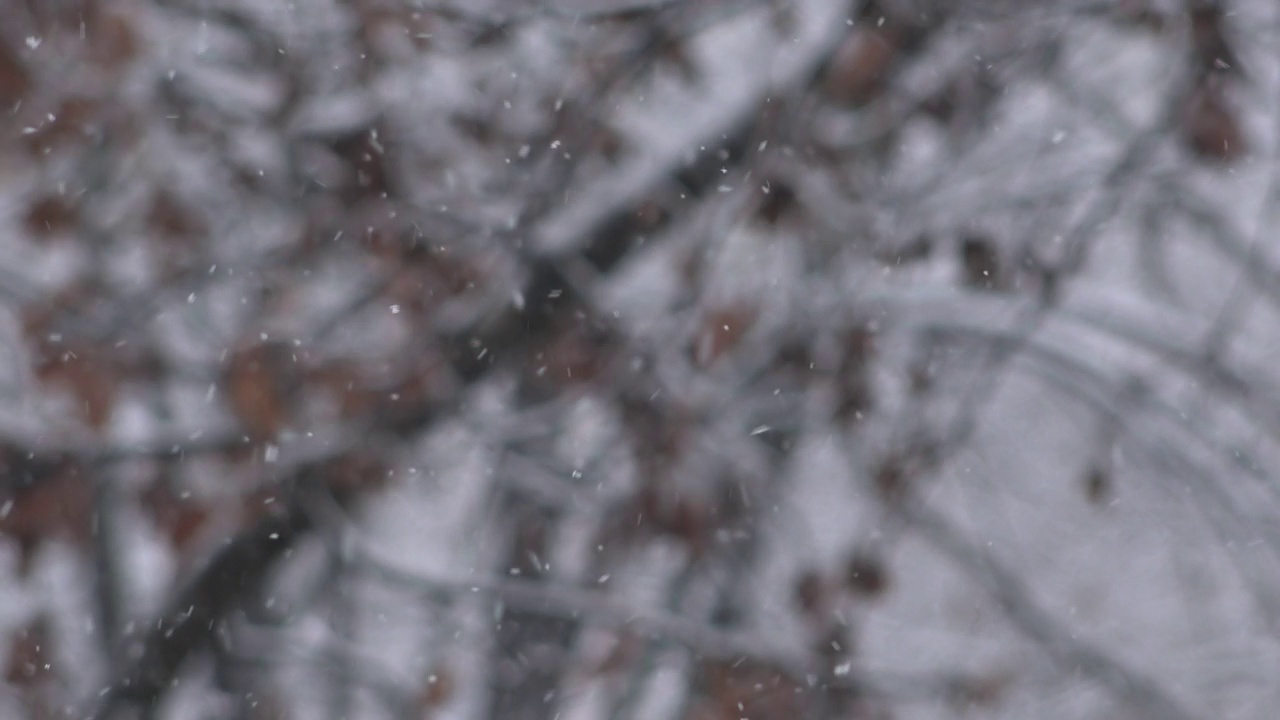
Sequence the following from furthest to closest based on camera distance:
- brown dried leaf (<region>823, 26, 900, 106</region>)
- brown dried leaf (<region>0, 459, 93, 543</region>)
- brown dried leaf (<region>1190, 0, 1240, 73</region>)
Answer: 1. brown dried leaf (<region>823, 26, 900, 106</region>)
2. brown dried leaf (<region>1190, 0, 1240, 73</region>)
3. brown dried leaf (<region>0, 459, 93, 543</region>)

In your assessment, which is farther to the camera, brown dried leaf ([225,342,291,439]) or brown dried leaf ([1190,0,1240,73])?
brown dried leaf ([1190,0,1240,73])

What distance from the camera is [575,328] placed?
2838 millimetres

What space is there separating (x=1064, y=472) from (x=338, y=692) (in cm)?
477

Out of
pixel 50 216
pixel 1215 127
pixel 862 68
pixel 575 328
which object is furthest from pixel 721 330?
pixel 50 216

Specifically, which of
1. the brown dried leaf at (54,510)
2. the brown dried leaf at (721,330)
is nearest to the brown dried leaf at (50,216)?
the brown dried leaf at (54,510)

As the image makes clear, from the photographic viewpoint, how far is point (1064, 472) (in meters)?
7.80

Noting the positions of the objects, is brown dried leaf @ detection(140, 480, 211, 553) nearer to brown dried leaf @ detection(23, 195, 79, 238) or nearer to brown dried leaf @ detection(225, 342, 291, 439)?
brown dried leaf @ detection(225, 342, 291, 439)

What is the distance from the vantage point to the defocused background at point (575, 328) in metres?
2.60

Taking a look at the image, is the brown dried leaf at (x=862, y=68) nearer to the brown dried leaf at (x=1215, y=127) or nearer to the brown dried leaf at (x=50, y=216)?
the brown dried leaf at (x=1215, y=127)

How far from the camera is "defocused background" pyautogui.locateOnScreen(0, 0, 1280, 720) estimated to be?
2.60 m

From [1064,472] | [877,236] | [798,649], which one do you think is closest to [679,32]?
[877,236]

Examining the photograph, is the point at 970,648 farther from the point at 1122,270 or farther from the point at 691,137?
the point at 1122,270

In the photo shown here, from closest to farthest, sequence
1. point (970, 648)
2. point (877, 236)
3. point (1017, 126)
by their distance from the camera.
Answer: point (877, 236) < point (1017, 126) < point (970, 648)

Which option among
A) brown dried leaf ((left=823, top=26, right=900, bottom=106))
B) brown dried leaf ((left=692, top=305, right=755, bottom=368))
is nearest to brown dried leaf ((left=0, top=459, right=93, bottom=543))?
brown dried leaf ((left=692, top=305, right=755, bottom=368))
